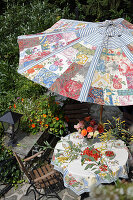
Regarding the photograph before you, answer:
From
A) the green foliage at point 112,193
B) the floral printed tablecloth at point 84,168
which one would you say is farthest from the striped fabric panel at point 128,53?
the green foliage at point 112,193

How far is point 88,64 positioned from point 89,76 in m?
0.23

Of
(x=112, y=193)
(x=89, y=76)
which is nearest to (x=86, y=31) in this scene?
(x=89, y=76)

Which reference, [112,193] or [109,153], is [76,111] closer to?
[109,153]

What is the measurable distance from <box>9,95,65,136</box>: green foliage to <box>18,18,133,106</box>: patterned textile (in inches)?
64.4

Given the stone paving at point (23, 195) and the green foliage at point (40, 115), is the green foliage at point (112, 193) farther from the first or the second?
the green foliage at point (40, 115)

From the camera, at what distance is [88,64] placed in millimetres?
3180

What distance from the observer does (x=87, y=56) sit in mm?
3252

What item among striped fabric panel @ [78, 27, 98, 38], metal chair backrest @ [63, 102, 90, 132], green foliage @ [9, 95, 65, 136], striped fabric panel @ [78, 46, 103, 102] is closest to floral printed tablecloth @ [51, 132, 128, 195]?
striped fabric panel @ [78, 46, 103, 102]

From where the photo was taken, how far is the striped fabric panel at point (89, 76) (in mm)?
2954

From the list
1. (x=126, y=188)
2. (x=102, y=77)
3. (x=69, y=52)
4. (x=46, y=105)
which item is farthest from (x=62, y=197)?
(x=126, y=188)

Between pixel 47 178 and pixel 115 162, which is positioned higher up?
pixel 115 162

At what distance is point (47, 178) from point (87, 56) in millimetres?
2479

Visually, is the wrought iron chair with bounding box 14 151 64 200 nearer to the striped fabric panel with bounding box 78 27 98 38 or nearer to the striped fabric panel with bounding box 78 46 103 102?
the striped fabric panel with bounding box 78 46 103 102

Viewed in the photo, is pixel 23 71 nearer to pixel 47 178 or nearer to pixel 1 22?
pixel 47 178
